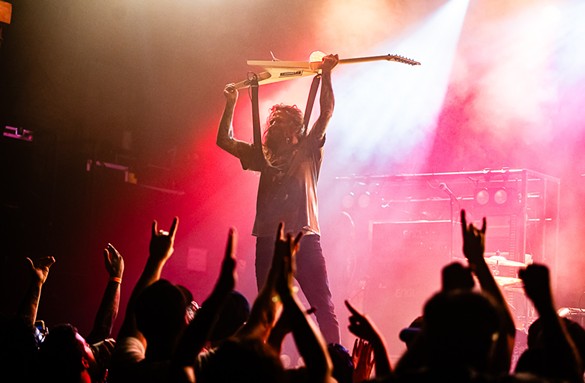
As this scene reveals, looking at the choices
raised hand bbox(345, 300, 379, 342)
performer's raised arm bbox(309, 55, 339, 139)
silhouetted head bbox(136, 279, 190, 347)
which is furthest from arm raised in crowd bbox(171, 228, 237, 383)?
performer's raised arm bbox(309, 55, 339, 139)

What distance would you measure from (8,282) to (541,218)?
7324mm

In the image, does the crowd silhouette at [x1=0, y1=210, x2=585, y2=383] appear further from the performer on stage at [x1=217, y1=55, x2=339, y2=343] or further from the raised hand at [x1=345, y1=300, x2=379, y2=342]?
the performer on stage at [x1=217, y1=55, x2=339, y2=343]

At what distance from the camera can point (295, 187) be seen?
20.4 feet

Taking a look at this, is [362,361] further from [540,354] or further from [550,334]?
[550,334]

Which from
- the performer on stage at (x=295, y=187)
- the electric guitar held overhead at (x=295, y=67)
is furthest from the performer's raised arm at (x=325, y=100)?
the electric guitar held overhead at (x=295, y=67)

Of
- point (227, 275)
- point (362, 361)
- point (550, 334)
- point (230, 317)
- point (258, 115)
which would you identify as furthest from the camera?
point (258, 115)

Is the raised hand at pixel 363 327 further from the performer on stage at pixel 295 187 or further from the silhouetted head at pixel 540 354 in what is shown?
the performer on stage at pixel 295 187

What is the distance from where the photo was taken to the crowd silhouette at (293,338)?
204 cm

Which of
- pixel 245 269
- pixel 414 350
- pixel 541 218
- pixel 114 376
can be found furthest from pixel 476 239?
pixel 245 269

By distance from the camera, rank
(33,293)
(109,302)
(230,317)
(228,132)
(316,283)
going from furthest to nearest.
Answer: (228,132) → (316,283) → (33,293) → (109,302) → (230,317)

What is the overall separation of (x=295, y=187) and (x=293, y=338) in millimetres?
3222

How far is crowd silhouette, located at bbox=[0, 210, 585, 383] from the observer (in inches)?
80.4

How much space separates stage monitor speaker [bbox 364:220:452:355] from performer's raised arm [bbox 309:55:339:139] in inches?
195

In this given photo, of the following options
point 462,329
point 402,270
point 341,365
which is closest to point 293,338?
point 341,365
